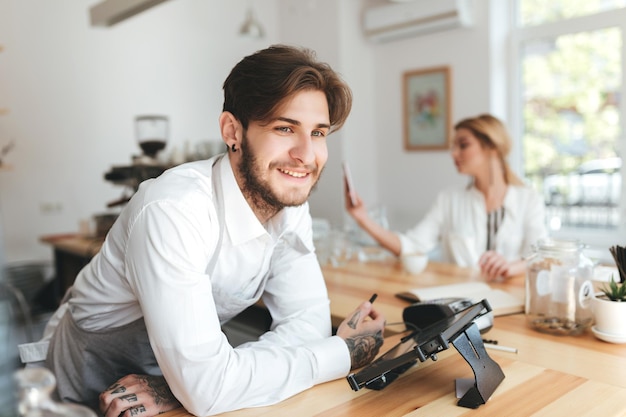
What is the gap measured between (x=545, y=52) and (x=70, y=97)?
351 cm

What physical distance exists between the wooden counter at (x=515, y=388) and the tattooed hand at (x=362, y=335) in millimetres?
71

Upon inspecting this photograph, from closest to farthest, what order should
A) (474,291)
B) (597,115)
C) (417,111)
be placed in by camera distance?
(474,291) → (597,115) → (417,111)

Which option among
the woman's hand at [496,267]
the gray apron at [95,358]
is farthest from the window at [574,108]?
the gray apron at [95,358]

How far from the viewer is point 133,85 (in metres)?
4.46

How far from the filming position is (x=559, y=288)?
56.9 inches

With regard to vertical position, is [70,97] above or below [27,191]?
above

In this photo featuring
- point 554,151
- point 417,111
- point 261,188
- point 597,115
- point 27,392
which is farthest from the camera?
point 417,111

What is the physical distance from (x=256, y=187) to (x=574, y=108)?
3.43 m

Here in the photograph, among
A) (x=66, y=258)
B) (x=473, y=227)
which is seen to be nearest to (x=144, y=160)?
(x=66, y=258)

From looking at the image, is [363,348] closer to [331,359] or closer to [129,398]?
[331,359]

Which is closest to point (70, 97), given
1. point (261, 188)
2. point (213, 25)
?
point (213, 25)

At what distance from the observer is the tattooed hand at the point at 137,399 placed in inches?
42.1

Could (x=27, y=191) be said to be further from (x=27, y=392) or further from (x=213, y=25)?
(x=27, y=392)

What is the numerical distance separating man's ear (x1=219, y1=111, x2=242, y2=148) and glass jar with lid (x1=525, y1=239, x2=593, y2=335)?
0.84 m
